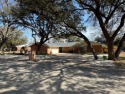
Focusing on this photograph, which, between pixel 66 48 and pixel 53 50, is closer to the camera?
pixel 53 50

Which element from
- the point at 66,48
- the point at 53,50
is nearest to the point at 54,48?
the point at 53,50

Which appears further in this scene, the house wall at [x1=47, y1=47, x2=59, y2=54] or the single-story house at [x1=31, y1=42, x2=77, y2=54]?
the house wall at [x1=47, y1=47, x2=59, y2=54]

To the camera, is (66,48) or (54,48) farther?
(66,48)

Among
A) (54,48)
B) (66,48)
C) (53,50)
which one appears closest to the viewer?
(53,50)

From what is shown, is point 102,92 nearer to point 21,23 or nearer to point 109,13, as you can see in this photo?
point 109,13

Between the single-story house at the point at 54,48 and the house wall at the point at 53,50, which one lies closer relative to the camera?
the single-story house at the point at 54,48

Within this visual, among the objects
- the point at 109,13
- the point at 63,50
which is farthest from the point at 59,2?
the point at 63,50

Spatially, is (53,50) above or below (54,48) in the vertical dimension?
below

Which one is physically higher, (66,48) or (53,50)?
(66,48)

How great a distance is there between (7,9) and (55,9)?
Answer: 17.5 meters

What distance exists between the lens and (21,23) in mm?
30969

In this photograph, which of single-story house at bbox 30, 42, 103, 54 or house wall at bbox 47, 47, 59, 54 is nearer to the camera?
single-story house at bbox 30, 42, 103, 54

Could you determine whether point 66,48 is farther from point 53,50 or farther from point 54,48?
point 53,50

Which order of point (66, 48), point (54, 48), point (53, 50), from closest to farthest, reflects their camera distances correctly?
point (53, 50) < point (54, 48) < point (66, 48)
